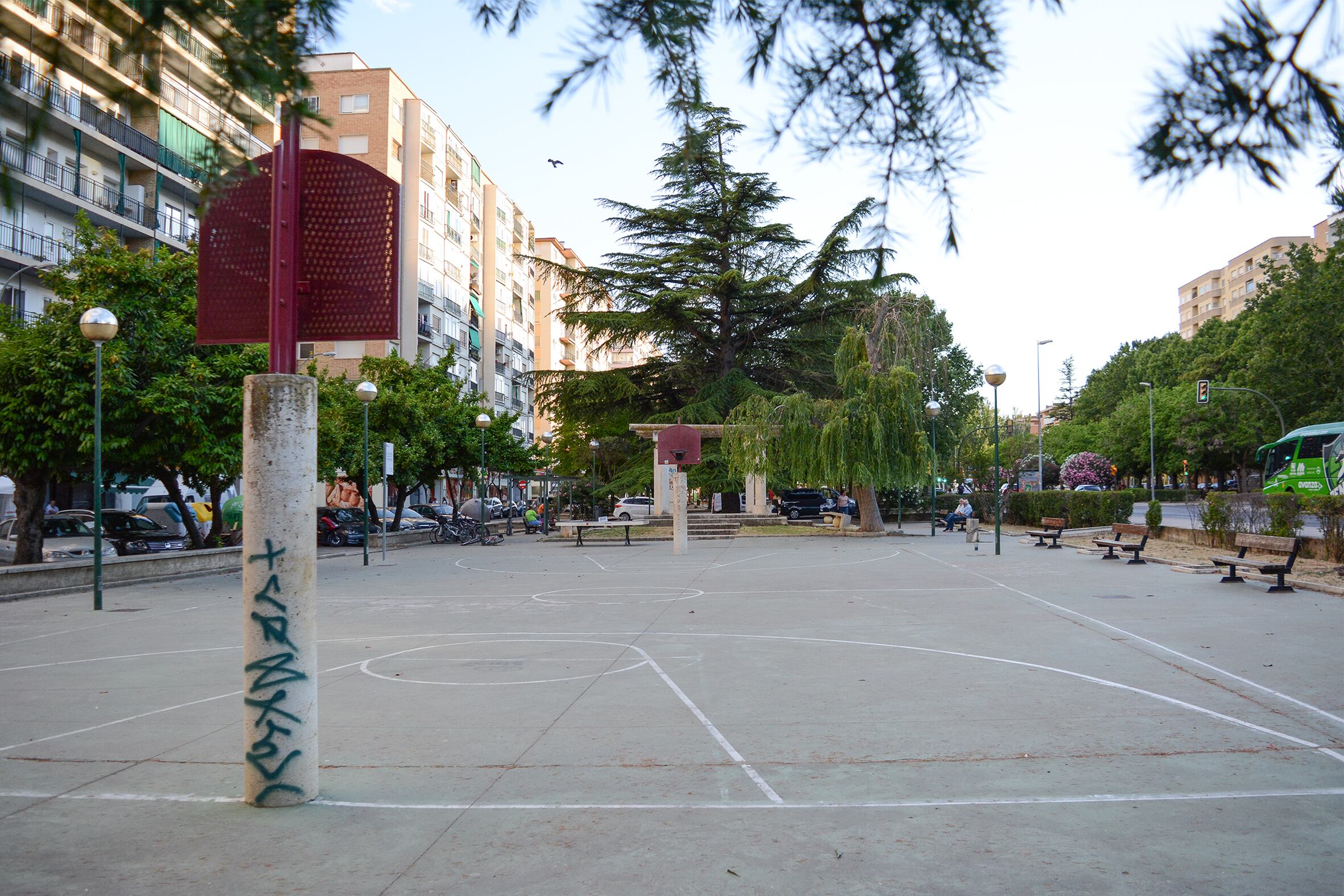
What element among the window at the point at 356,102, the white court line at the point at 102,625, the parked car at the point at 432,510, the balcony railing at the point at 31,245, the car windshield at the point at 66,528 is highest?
the window at the point at 356,102

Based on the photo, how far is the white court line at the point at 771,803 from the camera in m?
4.78

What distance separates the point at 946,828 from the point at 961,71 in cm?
339

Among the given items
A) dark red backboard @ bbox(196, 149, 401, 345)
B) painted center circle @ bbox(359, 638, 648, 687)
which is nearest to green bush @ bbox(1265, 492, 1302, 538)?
painted center circle @ bbox(359, 638, 648, 687)

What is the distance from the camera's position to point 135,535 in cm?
2361

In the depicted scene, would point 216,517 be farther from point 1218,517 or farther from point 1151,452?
point 1151,452

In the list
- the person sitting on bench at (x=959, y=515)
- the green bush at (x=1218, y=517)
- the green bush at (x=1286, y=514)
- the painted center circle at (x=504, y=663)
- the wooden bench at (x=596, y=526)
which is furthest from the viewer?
the person sitting on bench at (x=959, y=515)

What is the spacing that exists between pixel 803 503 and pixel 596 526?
697 inches

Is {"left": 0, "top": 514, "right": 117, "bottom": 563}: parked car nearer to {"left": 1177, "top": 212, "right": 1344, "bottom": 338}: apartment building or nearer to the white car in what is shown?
the white car

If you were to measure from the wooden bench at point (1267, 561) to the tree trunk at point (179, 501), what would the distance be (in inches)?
809

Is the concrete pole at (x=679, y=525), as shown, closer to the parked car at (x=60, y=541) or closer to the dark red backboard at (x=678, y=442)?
the dark red backboard at (x=678, y=442)

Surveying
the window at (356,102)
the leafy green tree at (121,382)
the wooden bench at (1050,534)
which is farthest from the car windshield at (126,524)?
the window at (356,102)

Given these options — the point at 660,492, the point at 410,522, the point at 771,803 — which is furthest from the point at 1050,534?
the point at 410,522

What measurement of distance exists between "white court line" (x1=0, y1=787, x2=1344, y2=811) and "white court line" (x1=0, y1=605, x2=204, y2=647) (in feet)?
23.3

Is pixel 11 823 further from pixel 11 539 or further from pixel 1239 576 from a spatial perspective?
pixel 11 539
